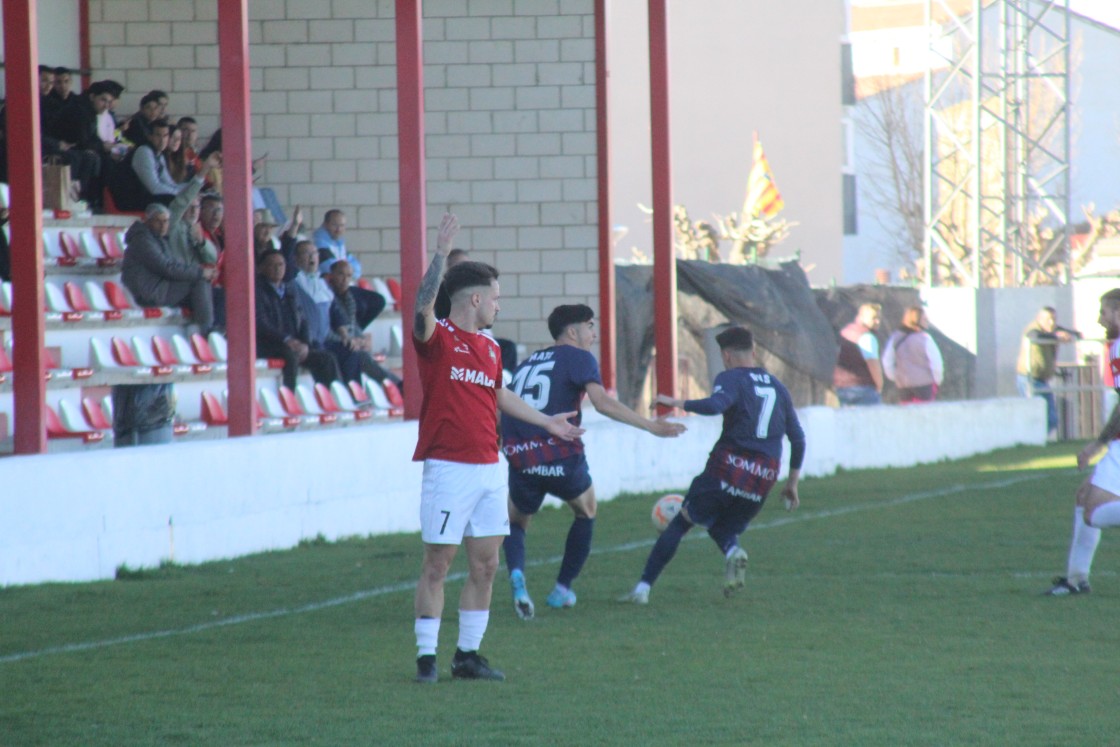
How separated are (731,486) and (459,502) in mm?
2861

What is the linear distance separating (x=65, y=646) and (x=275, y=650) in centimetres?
102

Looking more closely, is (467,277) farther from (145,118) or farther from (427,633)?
(145,118)

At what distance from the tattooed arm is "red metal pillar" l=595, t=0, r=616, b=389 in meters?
11.6

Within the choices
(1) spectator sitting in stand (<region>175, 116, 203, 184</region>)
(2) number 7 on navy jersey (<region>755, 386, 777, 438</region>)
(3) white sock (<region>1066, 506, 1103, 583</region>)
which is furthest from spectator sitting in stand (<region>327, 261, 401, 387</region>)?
(3) white sock (<region>1066, 506, 1103, 583</region>)

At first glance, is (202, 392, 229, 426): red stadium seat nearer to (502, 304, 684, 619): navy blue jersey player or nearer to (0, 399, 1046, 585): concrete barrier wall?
(0, 399, 1046, 585): concrete barrier wall

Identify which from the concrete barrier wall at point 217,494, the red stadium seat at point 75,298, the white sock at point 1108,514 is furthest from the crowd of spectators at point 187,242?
the white sock at point 1108,514

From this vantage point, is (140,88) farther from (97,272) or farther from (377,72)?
(97,272)

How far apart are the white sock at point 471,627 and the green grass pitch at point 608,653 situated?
0.19 metres

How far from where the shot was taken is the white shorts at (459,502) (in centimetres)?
703

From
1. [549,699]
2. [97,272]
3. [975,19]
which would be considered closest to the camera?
[549,699]

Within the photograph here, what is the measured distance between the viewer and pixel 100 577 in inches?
417

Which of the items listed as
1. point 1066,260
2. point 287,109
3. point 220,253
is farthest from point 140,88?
point 1066,260

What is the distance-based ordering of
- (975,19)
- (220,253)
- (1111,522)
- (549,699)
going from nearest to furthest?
(549,699) < (1111,522) < (220,253) < (975,19)

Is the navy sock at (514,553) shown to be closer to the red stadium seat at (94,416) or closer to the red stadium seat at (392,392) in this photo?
the red stadium seat at (94,416)
